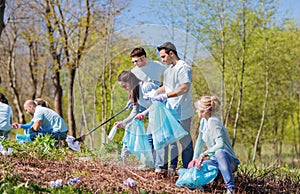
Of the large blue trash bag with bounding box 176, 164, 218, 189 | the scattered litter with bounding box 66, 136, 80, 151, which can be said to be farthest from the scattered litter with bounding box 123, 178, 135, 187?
the scattered litter with bounding box 66, 136, 80, 151

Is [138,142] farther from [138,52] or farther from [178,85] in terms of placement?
[138,52]

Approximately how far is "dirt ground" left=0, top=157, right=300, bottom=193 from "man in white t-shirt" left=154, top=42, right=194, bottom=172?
413mm

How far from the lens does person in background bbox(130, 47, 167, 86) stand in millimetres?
4973

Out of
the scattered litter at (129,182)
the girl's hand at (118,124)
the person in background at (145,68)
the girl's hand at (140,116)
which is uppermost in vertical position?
the person in background at (145,68)

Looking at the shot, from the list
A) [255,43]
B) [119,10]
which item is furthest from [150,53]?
[255,43]

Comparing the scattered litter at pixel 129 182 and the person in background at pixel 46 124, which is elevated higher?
the person in background at pixel 46 124

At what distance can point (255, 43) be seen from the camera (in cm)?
1941

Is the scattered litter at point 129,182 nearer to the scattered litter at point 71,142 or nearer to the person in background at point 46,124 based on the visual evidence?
the scattered litter at point 71,142

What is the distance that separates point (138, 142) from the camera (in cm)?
527

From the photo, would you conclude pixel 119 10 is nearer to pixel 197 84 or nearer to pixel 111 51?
pixel 111 51

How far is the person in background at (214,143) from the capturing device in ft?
15.8

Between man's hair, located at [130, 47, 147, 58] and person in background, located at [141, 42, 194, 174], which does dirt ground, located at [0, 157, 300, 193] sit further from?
man's hair, located at [130, 47, 147, 58]

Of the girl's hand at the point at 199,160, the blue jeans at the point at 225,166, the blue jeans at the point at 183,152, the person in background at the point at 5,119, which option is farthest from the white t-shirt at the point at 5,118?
the blue jeans at the point at 225,166

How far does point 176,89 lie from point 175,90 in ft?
0.05
